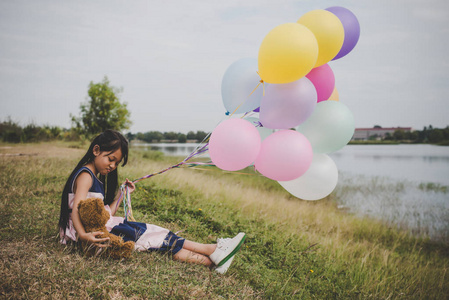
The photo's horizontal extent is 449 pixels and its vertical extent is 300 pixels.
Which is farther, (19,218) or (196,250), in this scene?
(19,218)

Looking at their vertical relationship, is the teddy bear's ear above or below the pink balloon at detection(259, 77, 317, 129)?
below

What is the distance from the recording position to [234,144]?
7.84ft

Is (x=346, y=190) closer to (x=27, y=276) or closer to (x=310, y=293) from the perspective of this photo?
(x=310, y=293)

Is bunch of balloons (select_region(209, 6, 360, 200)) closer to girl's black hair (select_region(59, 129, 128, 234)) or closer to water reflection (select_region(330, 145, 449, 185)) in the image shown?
girl's black hair (select_region(59, 129, 128, 234))

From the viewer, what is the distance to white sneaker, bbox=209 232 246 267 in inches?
102

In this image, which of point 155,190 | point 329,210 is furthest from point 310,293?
point 329,210

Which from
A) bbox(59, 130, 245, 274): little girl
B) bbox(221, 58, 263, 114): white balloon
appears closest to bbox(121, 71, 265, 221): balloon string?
bbox(221, 58, 263, 114): white balloon

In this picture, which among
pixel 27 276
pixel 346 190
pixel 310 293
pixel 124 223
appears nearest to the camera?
pixel 27 276

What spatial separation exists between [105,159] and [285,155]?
1.63 meters

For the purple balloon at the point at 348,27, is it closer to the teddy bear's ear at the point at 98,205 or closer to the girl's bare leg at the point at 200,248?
the girl's bare leg at the point at 200,248

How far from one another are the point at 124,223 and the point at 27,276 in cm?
90

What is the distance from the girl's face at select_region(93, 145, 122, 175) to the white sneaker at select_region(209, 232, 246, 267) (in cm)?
127

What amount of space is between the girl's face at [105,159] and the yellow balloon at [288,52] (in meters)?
1.57

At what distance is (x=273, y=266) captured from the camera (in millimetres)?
3410
